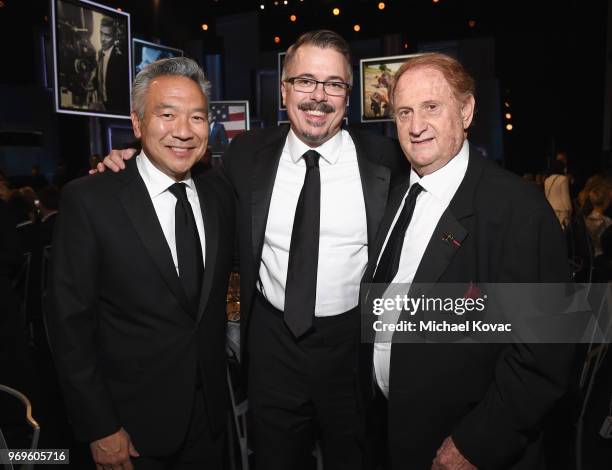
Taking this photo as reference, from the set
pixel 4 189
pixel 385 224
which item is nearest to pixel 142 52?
pixel 4 189

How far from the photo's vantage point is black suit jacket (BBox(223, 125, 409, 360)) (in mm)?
1908

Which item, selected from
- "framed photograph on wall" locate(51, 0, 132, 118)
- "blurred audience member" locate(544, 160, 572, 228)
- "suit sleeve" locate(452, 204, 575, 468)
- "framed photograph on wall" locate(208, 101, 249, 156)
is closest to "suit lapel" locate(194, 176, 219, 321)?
"suit sleeve" locate(452, 204, 575, 468)

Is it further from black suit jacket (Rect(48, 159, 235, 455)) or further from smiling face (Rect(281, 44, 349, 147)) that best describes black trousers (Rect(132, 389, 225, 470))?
smiling face (Rect(281, 44, 349, 147))

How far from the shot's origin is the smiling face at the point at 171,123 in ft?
5.17

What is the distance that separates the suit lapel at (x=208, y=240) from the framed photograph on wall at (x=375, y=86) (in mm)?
6198

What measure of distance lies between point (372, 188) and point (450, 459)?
100 centimetres

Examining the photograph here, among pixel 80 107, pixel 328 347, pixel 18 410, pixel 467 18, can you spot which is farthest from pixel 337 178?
pixel 467 18

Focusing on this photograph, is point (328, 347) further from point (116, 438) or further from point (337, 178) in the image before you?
point (116, 438)

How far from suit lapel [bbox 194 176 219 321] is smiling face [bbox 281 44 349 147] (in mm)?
480

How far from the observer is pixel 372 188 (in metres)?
1.92

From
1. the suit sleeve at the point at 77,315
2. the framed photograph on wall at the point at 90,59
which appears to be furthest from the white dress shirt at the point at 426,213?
the framed photograph on wall at the point at 90,59

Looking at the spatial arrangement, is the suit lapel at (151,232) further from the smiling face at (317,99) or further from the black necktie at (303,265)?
the smiling face at (317,99)

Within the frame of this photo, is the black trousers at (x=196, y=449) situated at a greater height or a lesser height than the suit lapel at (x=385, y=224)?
lesser

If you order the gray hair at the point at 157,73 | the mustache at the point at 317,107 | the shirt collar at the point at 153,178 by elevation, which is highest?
the gray hair at the point at 157,73
